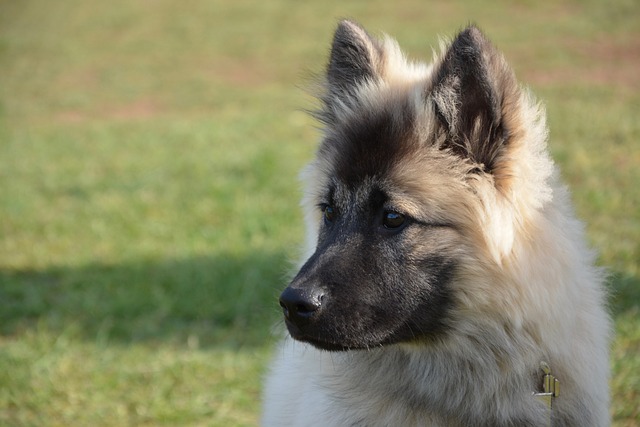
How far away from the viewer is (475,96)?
2.89 metres

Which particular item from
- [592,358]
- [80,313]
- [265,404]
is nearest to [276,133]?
[80,313]

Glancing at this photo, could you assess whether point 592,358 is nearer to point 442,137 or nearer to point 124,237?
point 442,137

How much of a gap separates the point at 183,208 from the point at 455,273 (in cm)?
569

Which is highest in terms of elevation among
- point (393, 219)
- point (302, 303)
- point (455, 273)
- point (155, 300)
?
point (393, 219)

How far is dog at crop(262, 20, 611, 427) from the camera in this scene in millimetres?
2846

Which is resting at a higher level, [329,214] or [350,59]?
[350,59]

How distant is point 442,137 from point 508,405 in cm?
111

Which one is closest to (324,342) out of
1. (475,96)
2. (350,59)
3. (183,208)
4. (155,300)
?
(475,96)

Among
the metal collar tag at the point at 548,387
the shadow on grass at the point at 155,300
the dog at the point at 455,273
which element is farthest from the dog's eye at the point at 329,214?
the shadow on grass at the point at 155,300


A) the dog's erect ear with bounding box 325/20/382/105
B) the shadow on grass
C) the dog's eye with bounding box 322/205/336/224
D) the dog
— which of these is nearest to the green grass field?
the shadow on grass

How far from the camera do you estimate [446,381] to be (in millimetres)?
2996

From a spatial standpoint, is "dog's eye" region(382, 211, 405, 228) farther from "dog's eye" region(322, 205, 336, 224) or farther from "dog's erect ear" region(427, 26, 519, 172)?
"dog's erect ear" region(427, 26, 519, 172)

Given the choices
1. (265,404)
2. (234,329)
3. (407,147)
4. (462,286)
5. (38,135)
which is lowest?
(38,135)

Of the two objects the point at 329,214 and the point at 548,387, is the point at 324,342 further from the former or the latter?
the point at 548,387
